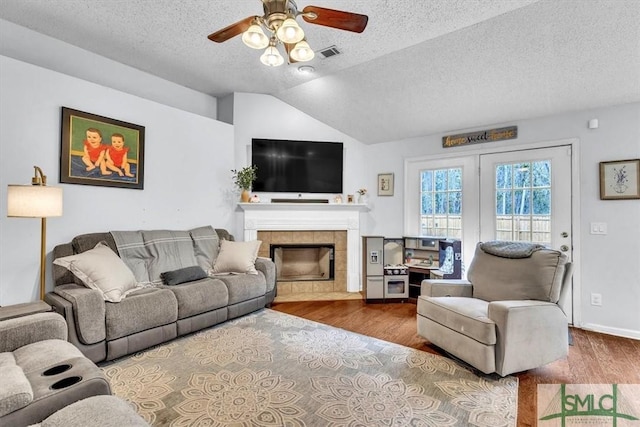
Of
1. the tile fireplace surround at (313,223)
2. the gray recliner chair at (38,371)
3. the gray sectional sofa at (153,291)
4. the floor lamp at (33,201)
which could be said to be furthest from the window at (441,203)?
the floor lamp at (33,201)

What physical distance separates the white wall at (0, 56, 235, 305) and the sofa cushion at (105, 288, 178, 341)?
1.02 metres

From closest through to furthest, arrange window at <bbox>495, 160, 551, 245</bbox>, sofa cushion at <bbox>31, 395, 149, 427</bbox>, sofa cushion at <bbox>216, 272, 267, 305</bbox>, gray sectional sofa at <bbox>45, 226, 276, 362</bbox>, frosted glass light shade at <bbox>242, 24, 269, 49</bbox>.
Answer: sofa cushion at <bbox>31, 395, 149, 427</bbox>
frosted glass light shade at <bbox>242, 24, 269, 49</bbox>
gray sectional sofa at <bbox>45, 226, 276, 362</bbox>
sofa cushion at <bbox>216, 272, 267, 305</bbox>
window at <bbox>495, 160, 551, 245</bbox>

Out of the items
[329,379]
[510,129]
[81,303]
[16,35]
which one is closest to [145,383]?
[81,303]

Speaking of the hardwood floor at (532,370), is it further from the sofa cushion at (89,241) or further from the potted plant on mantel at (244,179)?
the sofa cushion at (89,241)

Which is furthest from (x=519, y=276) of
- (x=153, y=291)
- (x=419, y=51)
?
(x=153, y=291)

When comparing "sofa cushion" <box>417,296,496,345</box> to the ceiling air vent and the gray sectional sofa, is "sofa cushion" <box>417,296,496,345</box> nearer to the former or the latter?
the gray sectional sofa

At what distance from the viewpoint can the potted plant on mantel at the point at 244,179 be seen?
4461mm

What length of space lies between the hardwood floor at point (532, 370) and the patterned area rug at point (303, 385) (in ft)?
0.53

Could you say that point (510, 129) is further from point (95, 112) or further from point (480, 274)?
point (95, 112)

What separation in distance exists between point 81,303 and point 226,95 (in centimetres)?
354

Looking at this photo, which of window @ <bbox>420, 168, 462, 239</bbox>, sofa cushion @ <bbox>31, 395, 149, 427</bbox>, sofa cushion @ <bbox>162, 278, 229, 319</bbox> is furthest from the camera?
window @ <bbox>420, 168, 462, 239</bbox>

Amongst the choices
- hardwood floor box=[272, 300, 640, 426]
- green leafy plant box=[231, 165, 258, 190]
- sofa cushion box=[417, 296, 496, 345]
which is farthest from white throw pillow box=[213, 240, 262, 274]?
sofa cushion box=[417, 296, 496, 345]

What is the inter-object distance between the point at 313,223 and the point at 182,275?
80.8 inches

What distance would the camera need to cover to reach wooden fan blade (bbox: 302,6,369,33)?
1887 mm
